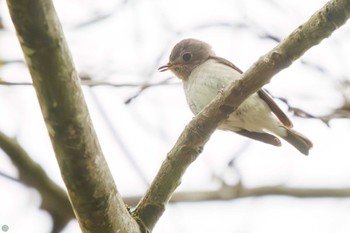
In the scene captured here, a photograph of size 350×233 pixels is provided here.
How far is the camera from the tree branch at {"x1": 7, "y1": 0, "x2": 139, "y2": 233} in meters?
1.96

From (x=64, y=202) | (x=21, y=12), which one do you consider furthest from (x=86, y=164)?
(x=64, y=202)

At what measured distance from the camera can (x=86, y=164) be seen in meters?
2.32

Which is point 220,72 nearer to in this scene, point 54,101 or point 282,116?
point 282,116

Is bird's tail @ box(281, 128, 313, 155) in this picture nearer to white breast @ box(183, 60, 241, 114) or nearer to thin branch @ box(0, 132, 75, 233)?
white breast @ box(183, 60, 241, 114)

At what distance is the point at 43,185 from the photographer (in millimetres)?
3623

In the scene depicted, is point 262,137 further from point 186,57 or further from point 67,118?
point 67,118

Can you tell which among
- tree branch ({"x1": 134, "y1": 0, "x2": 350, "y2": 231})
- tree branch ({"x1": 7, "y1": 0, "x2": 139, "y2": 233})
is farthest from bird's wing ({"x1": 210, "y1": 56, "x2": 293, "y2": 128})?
tree branch ({"x1": 7, "y1": 0, "x2": 139, "y2": 233})

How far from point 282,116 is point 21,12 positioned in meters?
2.98

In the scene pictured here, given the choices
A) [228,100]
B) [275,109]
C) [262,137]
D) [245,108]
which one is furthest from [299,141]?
[228,100]

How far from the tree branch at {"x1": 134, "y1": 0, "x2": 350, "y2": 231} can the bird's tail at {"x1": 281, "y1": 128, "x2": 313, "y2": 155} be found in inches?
83.2

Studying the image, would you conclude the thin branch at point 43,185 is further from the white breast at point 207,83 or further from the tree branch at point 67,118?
the white breast at point 207,83

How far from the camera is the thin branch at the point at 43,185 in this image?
3543mm

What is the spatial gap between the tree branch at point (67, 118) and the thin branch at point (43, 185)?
102cm

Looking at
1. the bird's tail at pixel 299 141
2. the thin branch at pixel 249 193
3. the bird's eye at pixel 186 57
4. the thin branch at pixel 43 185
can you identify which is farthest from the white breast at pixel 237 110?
→ the thin branch at pixel 43 185
